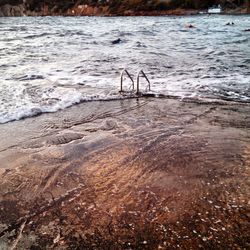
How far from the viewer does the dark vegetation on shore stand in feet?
275

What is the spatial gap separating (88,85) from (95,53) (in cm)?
835

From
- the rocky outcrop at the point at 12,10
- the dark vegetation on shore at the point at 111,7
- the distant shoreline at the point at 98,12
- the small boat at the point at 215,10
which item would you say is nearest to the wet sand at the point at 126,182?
the small boat at the point at 215,10

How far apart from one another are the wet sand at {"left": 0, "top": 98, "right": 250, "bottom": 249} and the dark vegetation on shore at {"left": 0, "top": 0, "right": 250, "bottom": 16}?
79.5 metres

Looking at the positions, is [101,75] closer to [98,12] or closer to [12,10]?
[98,12]

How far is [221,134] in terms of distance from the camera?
6.66m

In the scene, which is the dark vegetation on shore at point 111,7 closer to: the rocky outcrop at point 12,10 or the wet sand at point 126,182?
the rocky outcrop at point 12,10

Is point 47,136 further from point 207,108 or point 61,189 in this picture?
point 207,108

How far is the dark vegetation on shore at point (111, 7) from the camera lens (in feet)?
275

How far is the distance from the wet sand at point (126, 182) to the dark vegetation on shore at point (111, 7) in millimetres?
79516

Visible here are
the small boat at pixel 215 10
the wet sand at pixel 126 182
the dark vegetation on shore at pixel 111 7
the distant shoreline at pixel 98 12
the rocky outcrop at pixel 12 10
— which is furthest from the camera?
the rocky outcrop at pixel 12 10

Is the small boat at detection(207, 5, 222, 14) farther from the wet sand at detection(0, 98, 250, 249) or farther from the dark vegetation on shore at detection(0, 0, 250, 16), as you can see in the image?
the wet sand at detection(0, 98, 250, 249)

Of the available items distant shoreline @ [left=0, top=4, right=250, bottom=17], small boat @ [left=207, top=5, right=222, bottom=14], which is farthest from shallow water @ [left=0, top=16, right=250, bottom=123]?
distant shoreline @ [left=0, top=4, right=250, bottom=17]

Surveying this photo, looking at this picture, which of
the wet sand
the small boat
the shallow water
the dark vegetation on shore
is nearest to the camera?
the wet sand

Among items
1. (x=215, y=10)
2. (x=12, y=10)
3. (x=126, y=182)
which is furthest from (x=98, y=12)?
(x=126, y=182)
